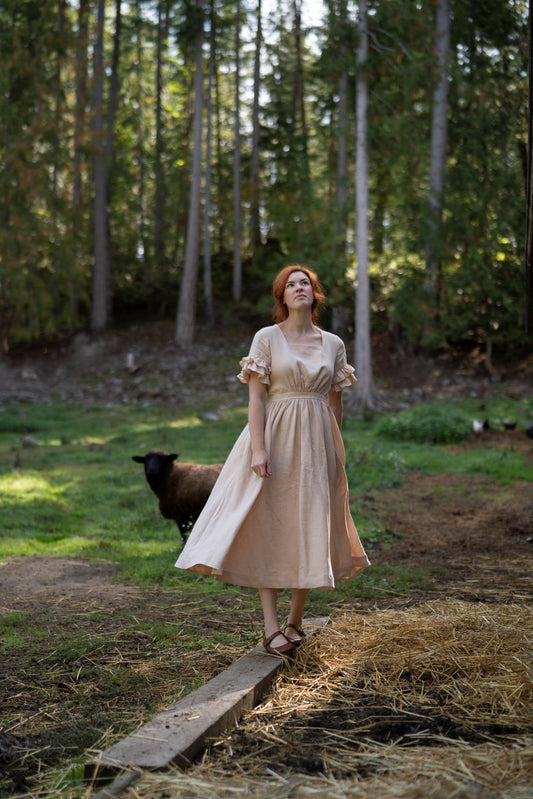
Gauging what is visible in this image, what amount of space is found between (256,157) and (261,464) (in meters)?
27.9

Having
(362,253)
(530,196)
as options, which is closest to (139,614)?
(530,196)

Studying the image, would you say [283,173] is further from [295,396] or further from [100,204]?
[295,396]

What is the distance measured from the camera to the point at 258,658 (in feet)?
13.6

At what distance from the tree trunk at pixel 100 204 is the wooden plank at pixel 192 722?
2367cm

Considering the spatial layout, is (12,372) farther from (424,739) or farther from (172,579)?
(424,739)

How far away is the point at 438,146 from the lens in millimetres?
21734

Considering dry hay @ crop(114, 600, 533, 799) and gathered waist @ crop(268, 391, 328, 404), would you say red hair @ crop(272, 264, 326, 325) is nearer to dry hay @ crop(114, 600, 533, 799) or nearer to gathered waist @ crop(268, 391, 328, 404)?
gathered waist @ crop(268, 391, 328, 404)

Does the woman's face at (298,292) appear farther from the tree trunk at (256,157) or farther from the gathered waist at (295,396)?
the tree trunk at (256,157)

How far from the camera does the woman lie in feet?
13.5

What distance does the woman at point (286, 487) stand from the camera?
413 centimetres

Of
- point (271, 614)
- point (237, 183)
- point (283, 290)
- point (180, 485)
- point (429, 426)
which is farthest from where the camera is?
point (237, 183)

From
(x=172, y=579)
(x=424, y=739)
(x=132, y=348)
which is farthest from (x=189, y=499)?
(x=132, y=348)

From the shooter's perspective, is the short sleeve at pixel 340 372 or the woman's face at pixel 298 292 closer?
the woman's face at pixel 298 292

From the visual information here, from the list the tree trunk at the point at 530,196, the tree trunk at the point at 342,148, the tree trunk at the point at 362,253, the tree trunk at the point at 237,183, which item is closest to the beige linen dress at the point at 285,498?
the tree trunk at the point at 530,196
